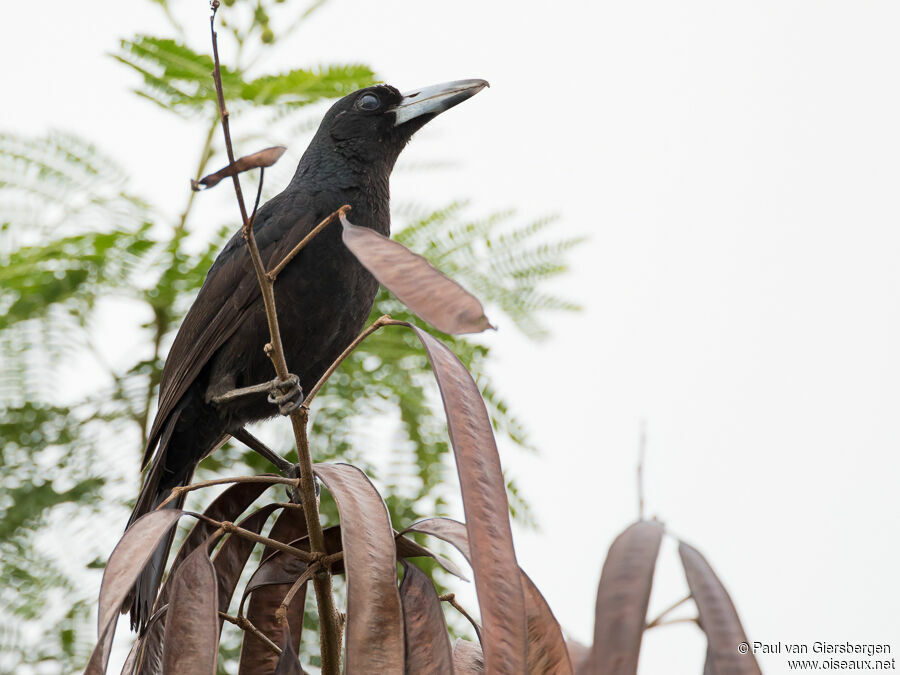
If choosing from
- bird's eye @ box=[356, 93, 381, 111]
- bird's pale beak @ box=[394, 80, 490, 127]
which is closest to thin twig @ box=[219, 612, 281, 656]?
bird's pale beak @ box=[394, 80, 490, 127]

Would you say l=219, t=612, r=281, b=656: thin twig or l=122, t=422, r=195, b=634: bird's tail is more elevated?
l=122, t=422, r=195, b=634: bird's tail

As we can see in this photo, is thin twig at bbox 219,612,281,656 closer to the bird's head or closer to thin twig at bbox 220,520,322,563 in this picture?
thin twig at bbox 220,520,322,563

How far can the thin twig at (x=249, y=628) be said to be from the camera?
1.47 meters

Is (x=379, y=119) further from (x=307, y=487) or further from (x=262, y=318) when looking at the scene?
(x=307, y=487)

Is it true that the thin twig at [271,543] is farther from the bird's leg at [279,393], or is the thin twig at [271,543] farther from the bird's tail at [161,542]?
the bird's tail at [161,542]

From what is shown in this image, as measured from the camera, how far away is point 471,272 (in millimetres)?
2979

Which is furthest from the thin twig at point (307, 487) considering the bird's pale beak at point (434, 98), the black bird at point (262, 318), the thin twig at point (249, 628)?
the bird's pale beak at point (434, 98)

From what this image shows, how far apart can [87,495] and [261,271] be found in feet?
5.62

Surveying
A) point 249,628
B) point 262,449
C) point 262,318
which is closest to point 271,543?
point 249,628

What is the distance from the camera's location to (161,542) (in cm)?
183

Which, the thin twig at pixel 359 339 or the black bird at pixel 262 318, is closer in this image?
the thin twig at pixel 359 339

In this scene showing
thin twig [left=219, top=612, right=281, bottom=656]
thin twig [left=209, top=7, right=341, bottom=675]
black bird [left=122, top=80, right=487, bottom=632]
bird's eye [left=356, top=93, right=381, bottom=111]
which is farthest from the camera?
bird's eye [left=356, top=93, right=381, bottom=111]

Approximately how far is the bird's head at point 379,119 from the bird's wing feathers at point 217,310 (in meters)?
0.35

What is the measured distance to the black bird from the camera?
2373 millimetres
